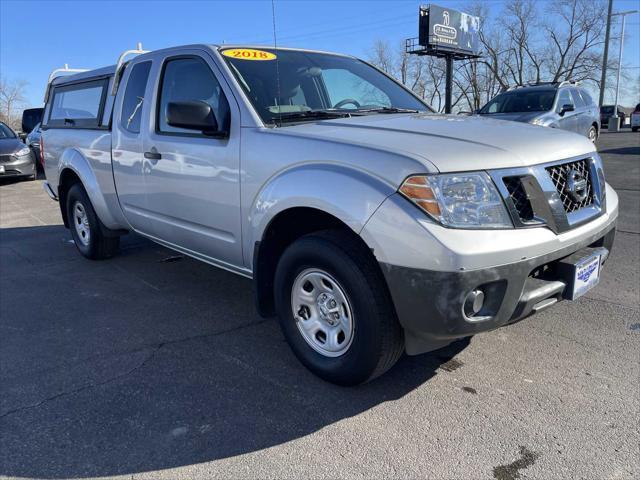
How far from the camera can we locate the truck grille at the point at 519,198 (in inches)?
98.7

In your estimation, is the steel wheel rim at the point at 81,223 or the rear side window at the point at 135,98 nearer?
the rear side window at the point at 135,98

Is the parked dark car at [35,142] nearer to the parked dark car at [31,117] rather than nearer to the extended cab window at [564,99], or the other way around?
the parked dark car at [31,117]

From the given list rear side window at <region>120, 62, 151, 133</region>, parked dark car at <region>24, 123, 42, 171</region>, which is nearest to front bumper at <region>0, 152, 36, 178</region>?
parked dark car at <region>24, 123, 42, 171</region>

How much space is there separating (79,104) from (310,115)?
10.8ft

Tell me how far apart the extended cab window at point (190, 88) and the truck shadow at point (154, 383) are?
1.44m

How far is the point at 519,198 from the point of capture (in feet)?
8.29

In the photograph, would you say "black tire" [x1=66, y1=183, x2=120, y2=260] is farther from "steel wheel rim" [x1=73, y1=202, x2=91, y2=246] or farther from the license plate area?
the license plate area

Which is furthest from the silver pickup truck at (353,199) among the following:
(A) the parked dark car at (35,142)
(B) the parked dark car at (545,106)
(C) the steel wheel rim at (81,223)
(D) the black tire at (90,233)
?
(A) the parked dark car at (35,142)

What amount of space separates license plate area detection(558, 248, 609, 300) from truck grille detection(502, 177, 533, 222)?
14.1 inches

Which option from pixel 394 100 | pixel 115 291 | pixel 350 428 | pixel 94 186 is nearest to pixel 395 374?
pixel 350 428

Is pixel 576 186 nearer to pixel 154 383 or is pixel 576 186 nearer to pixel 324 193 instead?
pixel 324 193

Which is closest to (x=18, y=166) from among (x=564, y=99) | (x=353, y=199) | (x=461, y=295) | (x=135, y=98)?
(x=135, y=98)

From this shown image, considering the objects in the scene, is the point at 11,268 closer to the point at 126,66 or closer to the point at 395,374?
the point at 126,66

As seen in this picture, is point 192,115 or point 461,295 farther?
point 192,115
